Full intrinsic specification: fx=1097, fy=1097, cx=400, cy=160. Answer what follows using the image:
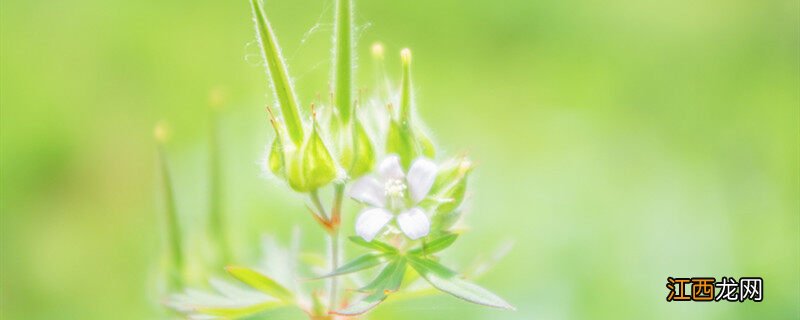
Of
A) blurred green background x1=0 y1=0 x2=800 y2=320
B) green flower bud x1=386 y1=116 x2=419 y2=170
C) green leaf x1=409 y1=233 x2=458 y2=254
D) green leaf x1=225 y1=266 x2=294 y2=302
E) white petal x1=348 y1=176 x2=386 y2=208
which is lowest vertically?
green leaf x1=225 y1=266 x2=294 y2=302

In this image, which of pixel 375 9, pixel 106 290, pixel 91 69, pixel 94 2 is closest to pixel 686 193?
pixel 375 9

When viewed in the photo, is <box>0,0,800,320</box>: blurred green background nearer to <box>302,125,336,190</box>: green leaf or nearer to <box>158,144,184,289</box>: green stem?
<box>158,144,184,289</box>: green stem

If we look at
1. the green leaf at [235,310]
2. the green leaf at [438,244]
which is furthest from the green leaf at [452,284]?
the green leaf at [235,310]

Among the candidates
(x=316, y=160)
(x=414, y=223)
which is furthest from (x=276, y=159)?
(x=414, y=223)

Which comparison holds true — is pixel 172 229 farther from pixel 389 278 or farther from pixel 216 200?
pixel 389 278

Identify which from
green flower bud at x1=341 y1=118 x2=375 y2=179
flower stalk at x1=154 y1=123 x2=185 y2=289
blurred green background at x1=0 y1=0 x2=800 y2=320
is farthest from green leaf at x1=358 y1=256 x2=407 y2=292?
blurred green background at x1=0 y1=0 x2=800 y2=320

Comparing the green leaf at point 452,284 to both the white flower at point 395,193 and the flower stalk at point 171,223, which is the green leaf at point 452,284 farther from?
the flower stalk at point 171,223
